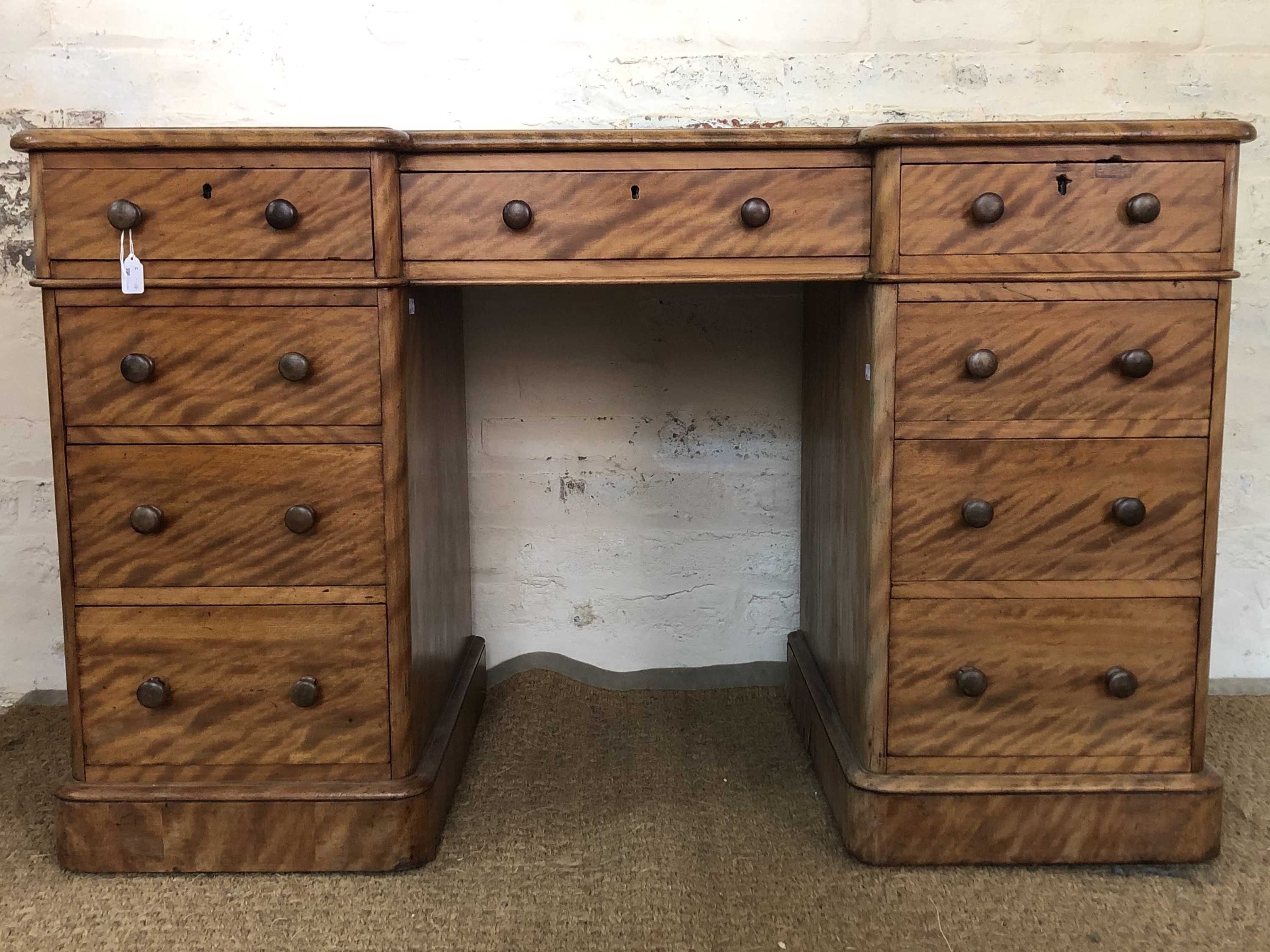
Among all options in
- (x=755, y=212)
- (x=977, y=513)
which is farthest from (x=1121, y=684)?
(x=755, y=212)

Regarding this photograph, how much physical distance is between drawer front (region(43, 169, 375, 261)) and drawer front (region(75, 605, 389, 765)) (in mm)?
509

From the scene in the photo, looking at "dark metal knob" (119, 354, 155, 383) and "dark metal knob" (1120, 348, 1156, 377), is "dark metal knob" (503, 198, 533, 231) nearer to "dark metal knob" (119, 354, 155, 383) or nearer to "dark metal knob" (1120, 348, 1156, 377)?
"dark metal knob" (119, 354, 155, 383)

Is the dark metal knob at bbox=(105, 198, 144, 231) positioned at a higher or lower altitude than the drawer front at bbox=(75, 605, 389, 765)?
higher

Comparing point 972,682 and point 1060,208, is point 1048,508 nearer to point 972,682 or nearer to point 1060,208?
point 972,682

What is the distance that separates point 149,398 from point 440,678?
67 cm

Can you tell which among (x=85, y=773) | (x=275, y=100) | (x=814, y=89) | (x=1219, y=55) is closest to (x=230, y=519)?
(x=85, y=773)

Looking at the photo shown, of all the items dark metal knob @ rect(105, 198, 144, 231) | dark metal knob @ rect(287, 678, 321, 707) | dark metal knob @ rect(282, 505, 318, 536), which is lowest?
dark metal knob @ rect(287, 678, 321, 707)

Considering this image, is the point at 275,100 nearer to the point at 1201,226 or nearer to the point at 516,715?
the point at 516,715

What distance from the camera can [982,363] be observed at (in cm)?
148

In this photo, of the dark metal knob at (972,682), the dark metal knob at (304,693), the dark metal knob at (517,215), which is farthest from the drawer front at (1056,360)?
the dark metal knob at (304,693)

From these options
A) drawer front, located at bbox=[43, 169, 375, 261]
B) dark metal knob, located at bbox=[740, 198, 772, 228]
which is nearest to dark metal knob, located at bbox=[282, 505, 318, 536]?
drawer front, located at bbox=[43, 169, 375, 261]

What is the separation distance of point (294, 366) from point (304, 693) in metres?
0.47

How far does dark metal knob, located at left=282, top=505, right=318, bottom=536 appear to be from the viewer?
1.50 meters

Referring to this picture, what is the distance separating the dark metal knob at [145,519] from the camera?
1496 mm
